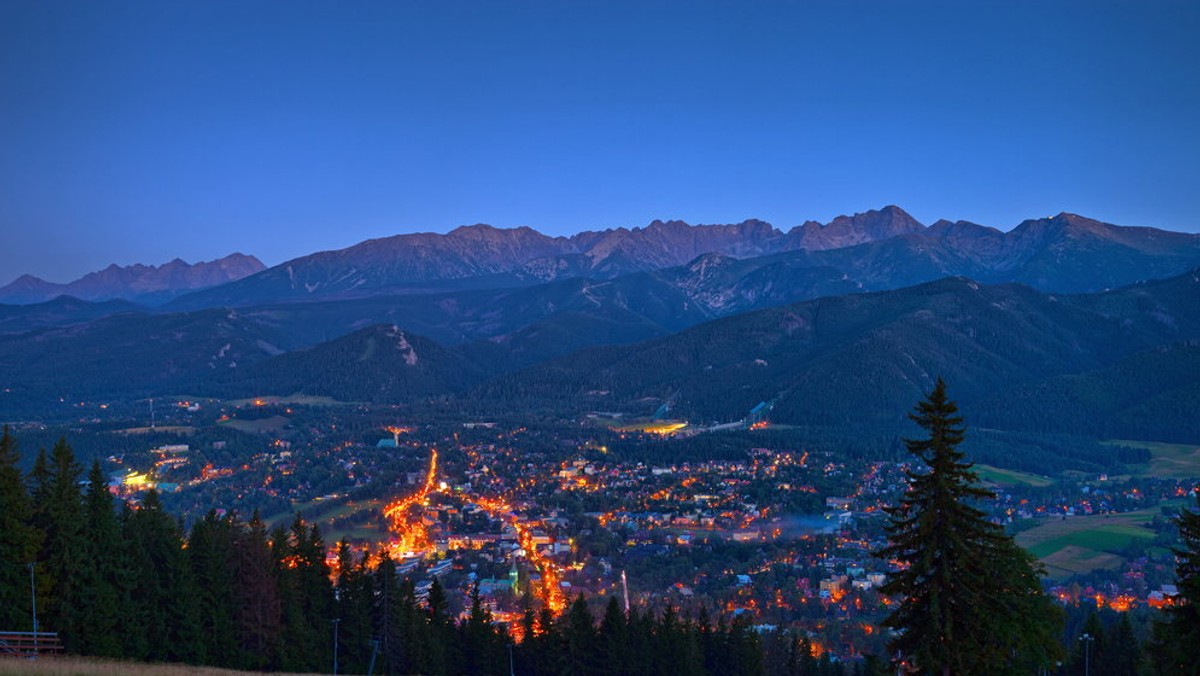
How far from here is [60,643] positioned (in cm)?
2719

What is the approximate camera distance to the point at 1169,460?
105 metres

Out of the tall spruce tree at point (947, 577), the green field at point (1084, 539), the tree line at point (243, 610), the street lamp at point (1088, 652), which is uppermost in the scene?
the tall spruce tree at point (947, 577)

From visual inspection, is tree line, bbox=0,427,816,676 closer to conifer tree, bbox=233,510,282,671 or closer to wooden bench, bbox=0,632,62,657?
conifer tree, bbox=233,510,282,671

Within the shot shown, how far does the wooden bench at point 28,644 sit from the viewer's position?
920 inches

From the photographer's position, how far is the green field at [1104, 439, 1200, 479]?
97688mm

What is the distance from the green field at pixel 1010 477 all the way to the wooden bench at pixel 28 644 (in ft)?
300

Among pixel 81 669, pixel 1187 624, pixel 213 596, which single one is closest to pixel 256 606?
pixel 213 596

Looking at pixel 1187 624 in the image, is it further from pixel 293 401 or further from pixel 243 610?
pixel 293 401

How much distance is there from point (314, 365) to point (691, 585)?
152269 mm

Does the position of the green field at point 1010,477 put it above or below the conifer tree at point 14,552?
below

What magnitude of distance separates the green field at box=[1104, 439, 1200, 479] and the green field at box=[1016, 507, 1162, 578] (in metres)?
19.0

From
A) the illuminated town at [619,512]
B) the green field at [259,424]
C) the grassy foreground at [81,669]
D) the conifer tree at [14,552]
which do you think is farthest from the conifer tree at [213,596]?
the green field at [259,424]

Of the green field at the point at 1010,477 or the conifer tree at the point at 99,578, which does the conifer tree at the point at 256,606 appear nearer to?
the conifer tree at the point at 99,578

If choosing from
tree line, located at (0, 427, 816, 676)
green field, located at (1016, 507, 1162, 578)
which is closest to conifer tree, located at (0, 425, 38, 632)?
tree line, located at (0, 427, 816, 676)
